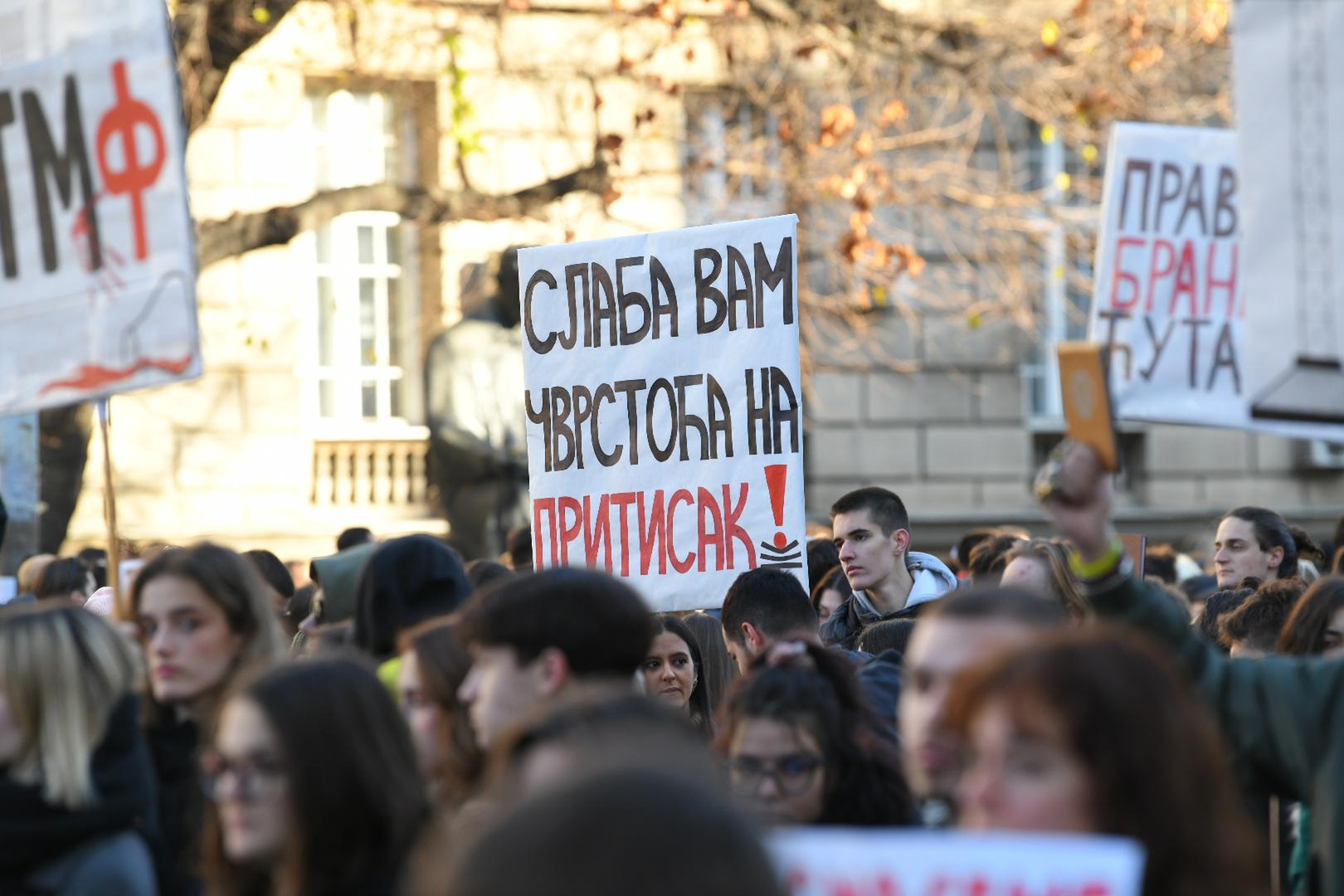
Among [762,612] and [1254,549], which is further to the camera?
[1254,549]

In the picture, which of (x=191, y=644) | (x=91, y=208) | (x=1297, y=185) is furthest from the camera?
(x=91, y=208)

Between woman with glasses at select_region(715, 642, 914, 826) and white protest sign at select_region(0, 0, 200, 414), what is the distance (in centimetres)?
189

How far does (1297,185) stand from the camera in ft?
13.2

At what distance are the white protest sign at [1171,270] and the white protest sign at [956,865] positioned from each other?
3517 millimetres

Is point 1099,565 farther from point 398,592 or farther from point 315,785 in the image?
point 398,592

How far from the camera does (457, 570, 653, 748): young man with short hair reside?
3604mm

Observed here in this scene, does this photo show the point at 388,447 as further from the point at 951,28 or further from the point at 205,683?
the point at 205,683

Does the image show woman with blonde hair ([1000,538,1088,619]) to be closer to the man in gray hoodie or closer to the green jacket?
the man in gray hoodie

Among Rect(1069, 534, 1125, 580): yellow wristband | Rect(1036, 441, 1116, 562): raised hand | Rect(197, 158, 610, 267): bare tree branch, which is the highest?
Rect(197, 158, 610, 267): bare tree branch

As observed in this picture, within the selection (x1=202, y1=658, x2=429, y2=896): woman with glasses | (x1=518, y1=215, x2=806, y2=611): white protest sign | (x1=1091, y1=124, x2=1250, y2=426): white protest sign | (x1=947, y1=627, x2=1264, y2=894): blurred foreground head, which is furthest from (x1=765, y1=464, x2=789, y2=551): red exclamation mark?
(x1=947, y1=627, x2=1264, y2=894): blurred foreground head

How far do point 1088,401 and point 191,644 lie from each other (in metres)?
2.02

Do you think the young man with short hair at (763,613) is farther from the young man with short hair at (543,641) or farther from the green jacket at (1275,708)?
the green jacket at (1275,708)

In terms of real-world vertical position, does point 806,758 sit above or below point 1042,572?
below

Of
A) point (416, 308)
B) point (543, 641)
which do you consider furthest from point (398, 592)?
point (416, 308)
